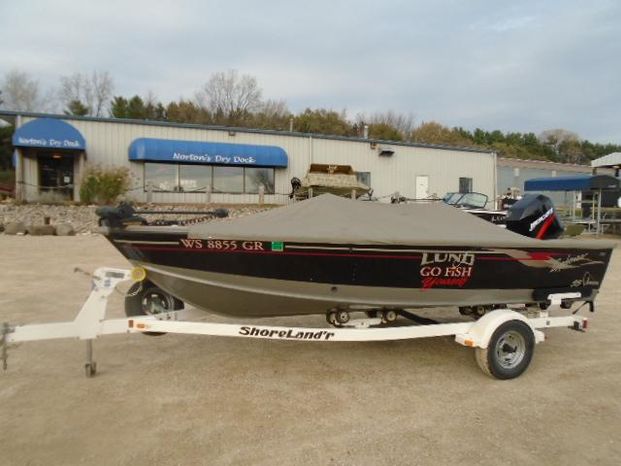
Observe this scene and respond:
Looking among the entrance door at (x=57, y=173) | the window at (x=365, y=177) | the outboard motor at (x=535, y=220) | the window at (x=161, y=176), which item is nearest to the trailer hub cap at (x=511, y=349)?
the outboard motor at (x=535, y=220)

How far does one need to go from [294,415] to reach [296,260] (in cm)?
116

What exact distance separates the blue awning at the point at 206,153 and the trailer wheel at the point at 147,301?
16.4 metres

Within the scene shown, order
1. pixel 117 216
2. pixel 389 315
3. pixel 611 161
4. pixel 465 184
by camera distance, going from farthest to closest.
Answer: pixel 465 184
pixel 611 161
pixel 389 315
pixel 117 216

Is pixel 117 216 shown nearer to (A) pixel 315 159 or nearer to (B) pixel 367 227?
(B) pixel 367 227

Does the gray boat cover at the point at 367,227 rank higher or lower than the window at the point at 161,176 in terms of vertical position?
lower

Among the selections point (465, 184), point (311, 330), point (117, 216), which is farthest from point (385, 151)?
point (117, 216)

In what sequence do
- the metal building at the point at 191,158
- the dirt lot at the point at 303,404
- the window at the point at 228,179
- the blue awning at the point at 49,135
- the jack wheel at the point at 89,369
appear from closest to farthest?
the dirt lot at the point at 303,404
the jack wheel at the point at 89,369
the blue awning at the point at 49,135
the metal building at the point at 191,158
the window at the point at 228,179

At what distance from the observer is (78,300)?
6.52m

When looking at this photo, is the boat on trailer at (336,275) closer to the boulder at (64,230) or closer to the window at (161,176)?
the boulder at (64,230)

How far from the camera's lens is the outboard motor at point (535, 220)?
197 inches


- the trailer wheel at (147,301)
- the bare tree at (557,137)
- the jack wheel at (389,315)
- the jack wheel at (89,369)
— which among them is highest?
the bare tree at (557,137)

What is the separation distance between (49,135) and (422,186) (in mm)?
17924

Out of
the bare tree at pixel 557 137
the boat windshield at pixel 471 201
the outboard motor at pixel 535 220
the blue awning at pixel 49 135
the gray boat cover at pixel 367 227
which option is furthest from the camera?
the bare tree at pixel 557 137

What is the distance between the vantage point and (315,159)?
23.8m
